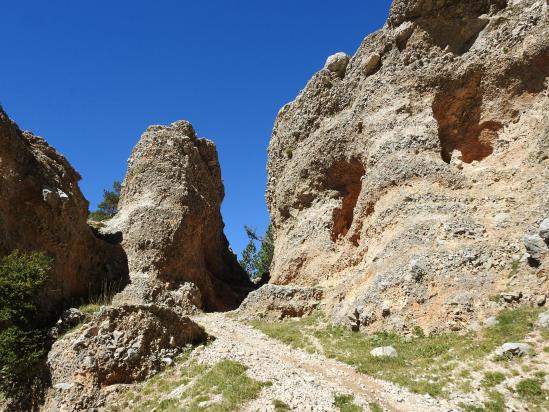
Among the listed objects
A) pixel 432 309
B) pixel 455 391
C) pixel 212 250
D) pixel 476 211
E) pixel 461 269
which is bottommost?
pixel 455 391

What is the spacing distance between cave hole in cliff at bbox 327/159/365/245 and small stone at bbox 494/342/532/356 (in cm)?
1688

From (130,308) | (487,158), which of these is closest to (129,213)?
(130,308)

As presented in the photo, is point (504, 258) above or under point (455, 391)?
above

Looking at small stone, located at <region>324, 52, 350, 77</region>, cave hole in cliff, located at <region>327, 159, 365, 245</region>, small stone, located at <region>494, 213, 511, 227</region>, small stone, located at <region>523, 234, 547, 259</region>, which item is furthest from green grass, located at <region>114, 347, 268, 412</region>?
small stone, located at <region>324, 52, 350, 77</region>

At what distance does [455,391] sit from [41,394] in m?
15.2

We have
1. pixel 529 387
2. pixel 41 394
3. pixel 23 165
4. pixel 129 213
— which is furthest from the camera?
pixel 129 213

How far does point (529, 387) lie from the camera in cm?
1286

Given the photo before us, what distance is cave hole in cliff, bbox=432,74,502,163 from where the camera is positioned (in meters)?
26.6

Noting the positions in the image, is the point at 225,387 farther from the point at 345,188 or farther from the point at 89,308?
the point at 345,188

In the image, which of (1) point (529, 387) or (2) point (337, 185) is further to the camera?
(2) point (337, 185)

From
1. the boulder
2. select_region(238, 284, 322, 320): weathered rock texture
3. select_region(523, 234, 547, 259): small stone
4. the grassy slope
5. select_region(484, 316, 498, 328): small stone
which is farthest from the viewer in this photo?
the boulder

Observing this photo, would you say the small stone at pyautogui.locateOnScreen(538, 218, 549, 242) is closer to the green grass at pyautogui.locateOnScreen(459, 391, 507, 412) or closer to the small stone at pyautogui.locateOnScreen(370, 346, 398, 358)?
the green grass at pyautogui.locateOnScreen(459, 391, 507, 412)

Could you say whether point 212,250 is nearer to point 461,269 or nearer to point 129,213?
point 129,213

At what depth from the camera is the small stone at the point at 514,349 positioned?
1428 centimetres
